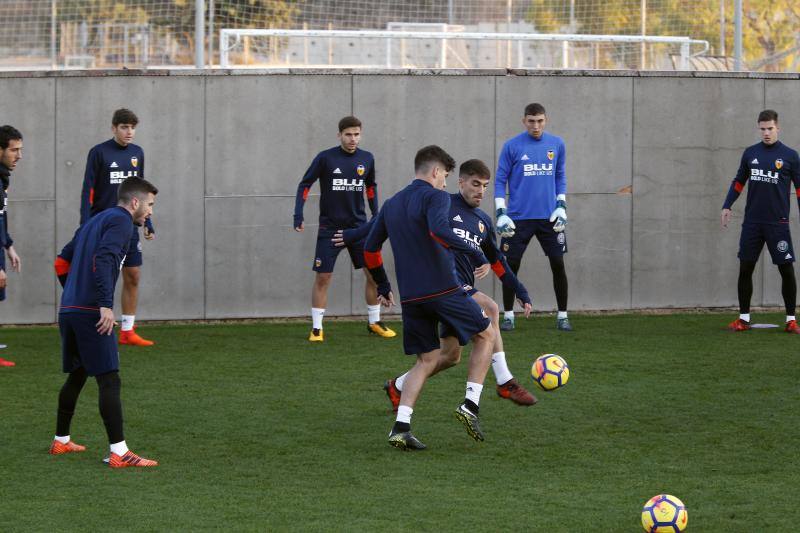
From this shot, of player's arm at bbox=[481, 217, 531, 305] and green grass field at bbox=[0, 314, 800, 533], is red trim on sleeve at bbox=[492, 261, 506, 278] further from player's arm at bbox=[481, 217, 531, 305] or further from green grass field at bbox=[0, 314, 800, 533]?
green grass field at bbox=[0, 314, 800, 533]

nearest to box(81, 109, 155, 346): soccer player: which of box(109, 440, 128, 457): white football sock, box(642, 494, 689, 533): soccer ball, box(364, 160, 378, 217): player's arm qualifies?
box(364, 160, 378, 217): player's arm

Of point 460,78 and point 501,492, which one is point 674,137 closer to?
point 460,78

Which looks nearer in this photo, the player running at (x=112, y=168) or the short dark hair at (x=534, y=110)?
the player running at (x=112, y=168)

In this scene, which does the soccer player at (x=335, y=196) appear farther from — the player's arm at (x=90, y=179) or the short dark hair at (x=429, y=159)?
the short dark hair at (x=429, y=159)

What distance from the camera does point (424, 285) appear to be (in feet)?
23.6

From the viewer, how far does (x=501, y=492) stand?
6.07 meters

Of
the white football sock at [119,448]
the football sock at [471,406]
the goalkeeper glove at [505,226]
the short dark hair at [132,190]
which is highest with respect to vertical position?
the short dark hair at [132,190]

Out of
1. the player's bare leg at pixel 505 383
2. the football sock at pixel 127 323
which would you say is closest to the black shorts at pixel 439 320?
the player's bare leg at pixel 505 383

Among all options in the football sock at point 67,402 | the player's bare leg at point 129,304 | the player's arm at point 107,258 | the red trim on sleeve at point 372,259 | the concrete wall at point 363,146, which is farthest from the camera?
the concrete wall at point 363,146

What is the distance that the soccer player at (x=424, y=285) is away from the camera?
7098mm

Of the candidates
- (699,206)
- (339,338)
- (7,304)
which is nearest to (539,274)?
(699,206)

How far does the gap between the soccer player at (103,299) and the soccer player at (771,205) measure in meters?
6.97

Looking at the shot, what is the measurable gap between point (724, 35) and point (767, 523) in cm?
1070

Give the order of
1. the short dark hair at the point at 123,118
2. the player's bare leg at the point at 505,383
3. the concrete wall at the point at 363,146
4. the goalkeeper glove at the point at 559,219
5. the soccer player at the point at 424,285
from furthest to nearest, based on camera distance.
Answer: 1. the concrete wall at the point at 363,146
2. the goalkeeper glove at the point at 559,219
3. the short dark hair at the point at 123,118
4. the player's bare leg at the point at 505,383
5. the soccer player at the point at 424,285
